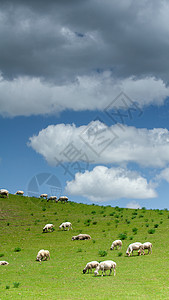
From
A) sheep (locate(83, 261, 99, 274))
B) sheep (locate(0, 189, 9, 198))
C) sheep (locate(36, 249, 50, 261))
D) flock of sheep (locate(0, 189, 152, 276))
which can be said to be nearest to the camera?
flock of sheep (locate(0, 189, 152, 276))

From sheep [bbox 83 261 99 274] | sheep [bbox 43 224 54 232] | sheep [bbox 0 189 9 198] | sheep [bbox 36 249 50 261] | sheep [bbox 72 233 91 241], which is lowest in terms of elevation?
sheep [bbox 83 261 99 274]

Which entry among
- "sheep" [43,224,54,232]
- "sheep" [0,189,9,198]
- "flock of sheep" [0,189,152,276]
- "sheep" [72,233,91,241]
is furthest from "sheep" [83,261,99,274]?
"sheep" [0,189,9,198]

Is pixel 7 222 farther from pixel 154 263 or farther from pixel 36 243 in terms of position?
pixel 154 263

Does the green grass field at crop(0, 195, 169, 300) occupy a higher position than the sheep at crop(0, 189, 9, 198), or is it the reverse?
the sheep at crop(0, 189, 9, 198)

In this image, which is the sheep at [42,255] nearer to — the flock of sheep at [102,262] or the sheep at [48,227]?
the flock of sheep at [102,262]

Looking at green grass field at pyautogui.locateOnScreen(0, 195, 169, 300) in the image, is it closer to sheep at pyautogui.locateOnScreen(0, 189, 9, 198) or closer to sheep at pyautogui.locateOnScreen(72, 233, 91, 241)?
sheep at pyautogui.locateOnScreen(72, 233, 91, 241)

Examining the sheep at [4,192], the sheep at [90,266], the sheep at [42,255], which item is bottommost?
the sheep at [90,266]

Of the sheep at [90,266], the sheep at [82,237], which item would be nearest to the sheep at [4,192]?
the sheep at [82,237]

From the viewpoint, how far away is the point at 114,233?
117 feet

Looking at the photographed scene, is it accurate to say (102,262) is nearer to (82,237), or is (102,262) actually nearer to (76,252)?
(76,252)

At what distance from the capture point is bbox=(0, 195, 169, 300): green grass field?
15570 millimetres

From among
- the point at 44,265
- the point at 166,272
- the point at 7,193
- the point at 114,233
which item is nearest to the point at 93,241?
the point at 114,233

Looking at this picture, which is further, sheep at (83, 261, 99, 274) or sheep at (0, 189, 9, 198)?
sheep at (0, 189, 9, 198)

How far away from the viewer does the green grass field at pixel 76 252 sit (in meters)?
15.6
